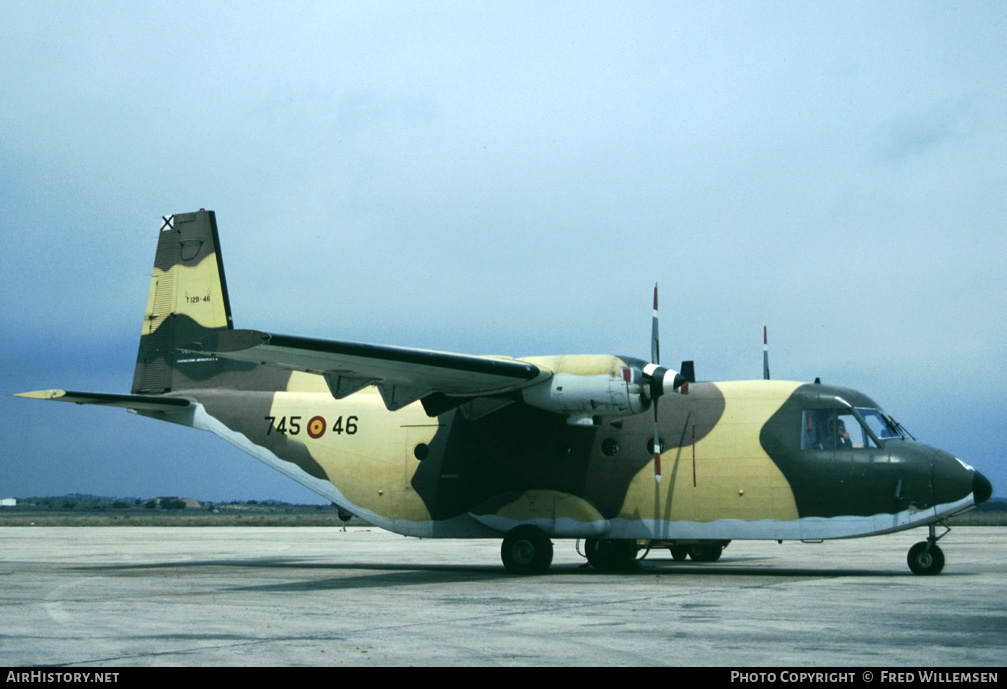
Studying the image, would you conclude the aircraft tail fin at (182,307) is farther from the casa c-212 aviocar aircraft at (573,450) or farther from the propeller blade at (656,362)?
the propeller blade at (656,362)

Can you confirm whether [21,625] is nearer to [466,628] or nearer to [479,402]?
[466,628]

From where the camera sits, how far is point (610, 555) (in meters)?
19.6

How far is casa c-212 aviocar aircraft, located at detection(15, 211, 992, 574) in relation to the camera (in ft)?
55.1

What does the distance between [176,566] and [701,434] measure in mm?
11914

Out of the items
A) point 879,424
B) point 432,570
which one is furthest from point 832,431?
point 432,570

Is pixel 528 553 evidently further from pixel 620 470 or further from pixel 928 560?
pixel 928 560

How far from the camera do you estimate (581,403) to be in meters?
17.2

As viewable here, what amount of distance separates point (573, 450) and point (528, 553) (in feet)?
7.00

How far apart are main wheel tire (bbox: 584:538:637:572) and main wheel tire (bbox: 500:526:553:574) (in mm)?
1408

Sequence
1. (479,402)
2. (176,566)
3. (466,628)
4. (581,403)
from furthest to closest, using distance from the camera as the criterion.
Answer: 1. (176,566)
2. (479,402)
3. (581,403)
4. (466,628)

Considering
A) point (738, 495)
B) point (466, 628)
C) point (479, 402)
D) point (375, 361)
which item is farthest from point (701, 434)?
point (466, 628)

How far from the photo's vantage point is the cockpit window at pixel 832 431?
17359mm

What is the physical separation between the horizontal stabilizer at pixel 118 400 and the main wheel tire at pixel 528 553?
327 inches

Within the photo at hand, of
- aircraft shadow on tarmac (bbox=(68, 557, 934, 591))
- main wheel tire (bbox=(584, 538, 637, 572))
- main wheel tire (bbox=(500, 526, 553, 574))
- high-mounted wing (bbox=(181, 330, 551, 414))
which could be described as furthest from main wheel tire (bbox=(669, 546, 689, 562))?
high-mounted wing (bbox=(181, 330, 551, 414))
